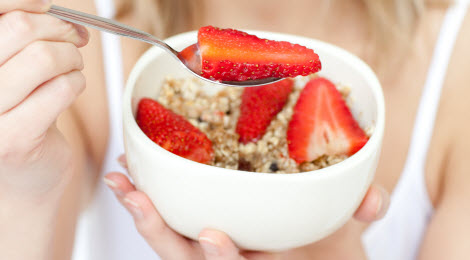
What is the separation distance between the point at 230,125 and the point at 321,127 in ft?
0.49

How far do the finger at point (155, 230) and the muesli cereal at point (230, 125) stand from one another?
0.11m

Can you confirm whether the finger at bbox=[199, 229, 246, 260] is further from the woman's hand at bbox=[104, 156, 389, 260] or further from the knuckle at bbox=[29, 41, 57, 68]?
the knuckle at bbox=[29, 41, 57, 68]

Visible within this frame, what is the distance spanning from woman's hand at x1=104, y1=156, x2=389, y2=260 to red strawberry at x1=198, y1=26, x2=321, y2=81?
0.62ft

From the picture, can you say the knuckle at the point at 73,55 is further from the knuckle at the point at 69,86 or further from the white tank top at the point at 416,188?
the white tank top at the point at 416,188

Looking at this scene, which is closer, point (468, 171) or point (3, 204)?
point (3, 204)

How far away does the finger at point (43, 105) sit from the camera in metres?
0.49

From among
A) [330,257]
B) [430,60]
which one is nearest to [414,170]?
[430,60]

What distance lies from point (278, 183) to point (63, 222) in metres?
0.52

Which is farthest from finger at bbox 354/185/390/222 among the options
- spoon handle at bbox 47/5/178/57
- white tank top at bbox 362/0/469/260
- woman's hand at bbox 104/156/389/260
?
white tank top at bbox 362/0/469/260

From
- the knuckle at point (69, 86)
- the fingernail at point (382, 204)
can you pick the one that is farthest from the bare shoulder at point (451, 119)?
the knuckle at point (69, 86)

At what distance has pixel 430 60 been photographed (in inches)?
45.3

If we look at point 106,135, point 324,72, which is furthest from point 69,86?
point 106,135

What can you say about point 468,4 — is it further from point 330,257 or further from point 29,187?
point 29,187

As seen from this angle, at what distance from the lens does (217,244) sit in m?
0.54
